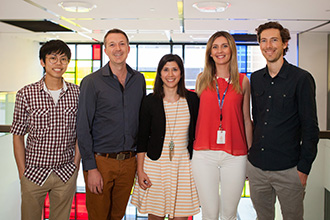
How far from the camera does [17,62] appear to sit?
1254 centimetres

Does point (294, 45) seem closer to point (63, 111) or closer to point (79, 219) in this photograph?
point (79, 219)

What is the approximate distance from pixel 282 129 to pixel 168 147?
83 cm

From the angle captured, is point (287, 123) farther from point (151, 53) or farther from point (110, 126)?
point (151, 53)

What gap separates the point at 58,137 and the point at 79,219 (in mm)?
2442

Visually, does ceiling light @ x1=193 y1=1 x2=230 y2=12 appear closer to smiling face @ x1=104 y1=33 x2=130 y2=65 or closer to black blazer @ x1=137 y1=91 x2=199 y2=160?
smiling face @ x1=104 y1=33 x2=130 y2=65

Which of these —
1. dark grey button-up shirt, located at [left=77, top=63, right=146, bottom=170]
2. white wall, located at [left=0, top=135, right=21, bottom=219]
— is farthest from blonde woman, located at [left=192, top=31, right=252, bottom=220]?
white wall, located at [left=0, top=135, right=21, bottom=219]

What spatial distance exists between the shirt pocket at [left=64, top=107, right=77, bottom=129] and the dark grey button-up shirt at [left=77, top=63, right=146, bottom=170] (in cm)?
10

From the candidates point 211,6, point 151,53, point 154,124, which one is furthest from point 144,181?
point 151,53

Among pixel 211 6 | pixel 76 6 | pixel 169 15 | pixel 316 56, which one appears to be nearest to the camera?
pixel 211 6

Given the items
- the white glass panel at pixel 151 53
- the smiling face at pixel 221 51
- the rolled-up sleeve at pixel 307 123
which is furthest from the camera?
the white glass panel at pixel 151 53

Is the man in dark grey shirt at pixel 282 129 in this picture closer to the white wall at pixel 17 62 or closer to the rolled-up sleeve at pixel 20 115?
the rolled-up sleeve at pixel 20 115

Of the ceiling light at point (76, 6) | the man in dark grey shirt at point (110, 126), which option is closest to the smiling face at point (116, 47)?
the man in dark grey shirt at point (110, 126)

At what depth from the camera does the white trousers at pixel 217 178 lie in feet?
8.27

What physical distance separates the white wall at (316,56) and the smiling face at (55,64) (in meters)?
10.0
